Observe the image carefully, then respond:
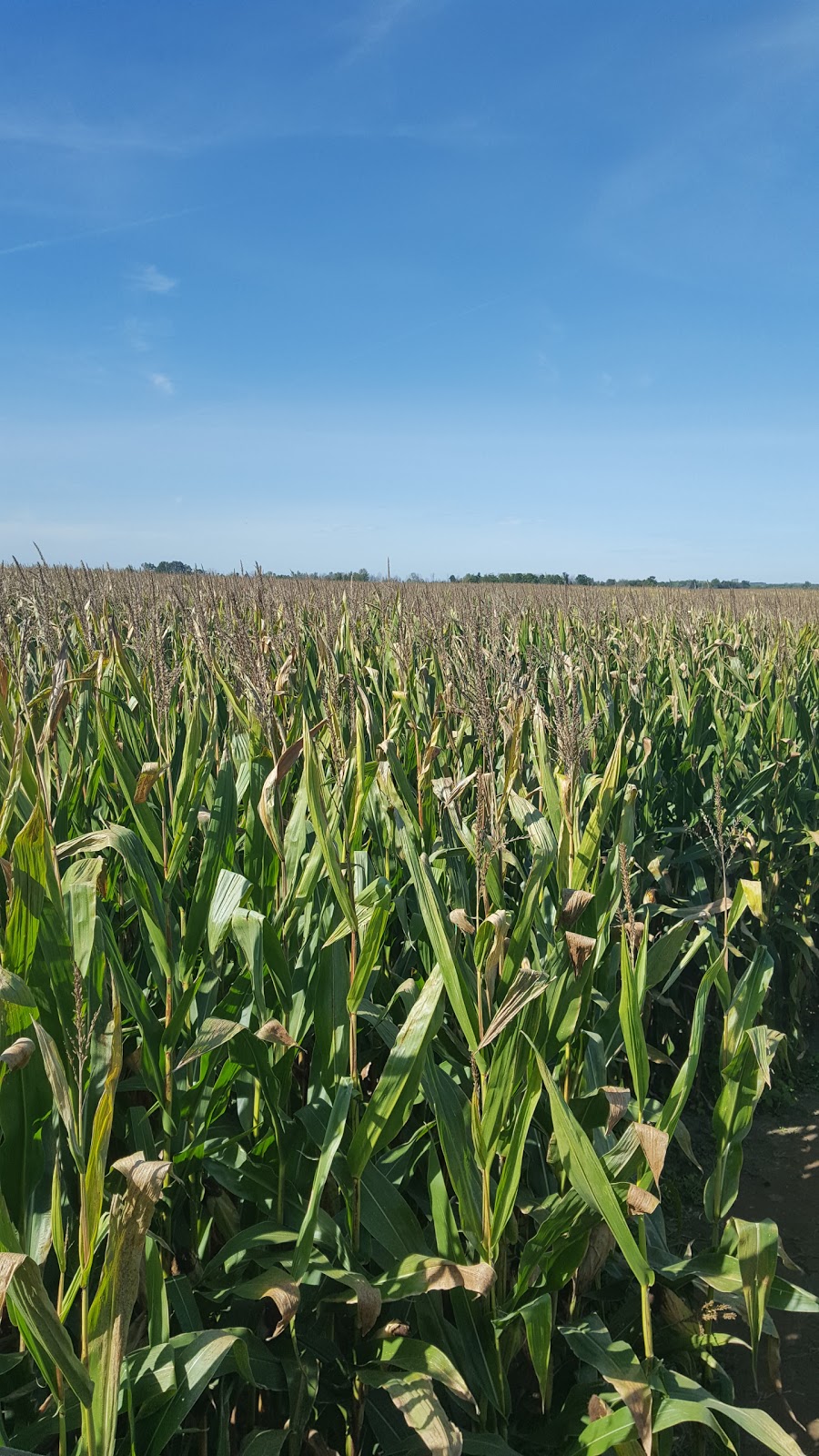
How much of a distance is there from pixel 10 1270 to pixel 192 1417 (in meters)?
0.82

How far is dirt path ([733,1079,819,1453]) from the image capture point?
77.8 inches

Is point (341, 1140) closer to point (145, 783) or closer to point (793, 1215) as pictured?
point (145, 783)

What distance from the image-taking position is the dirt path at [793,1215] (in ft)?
6.48

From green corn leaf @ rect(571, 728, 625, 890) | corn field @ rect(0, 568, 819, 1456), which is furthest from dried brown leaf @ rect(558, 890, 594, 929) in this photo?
green corn leaf @ rect(571, 728, 625, 890)

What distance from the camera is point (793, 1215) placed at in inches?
104

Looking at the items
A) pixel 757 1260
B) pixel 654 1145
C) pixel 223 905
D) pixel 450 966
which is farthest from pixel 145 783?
pixel 757 1260

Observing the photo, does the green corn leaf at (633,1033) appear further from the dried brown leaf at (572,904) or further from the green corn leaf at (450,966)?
the green corn leaf at (450,966)

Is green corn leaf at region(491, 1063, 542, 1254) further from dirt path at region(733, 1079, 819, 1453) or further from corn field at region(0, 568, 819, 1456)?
dirt path at region(733, 1079, 819, 1453)

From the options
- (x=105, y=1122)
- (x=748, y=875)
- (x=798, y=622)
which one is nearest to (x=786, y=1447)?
(x=105, y=1122)

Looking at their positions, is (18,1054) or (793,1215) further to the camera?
(793,1215)

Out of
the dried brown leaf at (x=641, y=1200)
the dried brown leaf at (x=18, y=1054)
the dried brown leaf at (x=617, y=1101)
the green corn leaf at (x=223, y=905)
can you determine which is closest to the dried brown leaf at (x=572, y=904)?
the dried brown leaf at (x=617, y=1101)

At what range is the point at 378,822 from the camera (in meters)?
2.17

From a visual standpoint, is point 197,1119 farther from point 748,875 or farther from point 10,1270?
point 748,875

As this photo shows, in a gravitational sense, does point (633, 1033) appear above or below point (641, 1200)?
above
